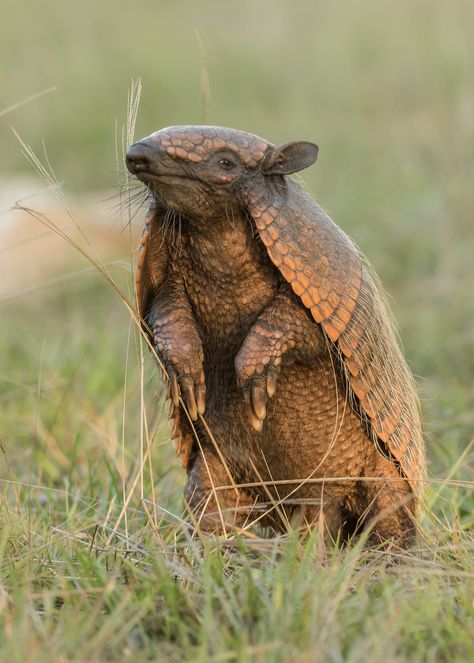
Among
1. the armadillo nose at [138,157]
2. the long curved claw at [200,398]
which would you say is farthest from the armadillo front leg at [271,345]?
the armadillo nose at [138,157]

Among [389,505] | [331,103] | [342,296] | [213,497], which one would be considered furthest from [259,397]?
[331,103]

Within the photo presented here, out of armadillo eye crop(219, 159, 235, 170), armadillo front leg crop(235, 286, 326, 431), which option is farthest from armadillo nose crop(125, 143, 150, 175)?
armadillo front leg crop(235, 286, 326, 431)

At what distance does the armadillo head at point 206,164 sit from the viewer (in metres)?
3.56

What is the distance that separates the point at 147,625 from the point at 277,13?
14383mm

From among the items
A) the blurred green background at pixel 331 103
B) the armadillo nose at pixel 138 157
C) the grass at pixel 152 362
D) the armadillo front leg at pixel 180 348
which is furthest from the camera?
the blurred green background at pixel 331 103

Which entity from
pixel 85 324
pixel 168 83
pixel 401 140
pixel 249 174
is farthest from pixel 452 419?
pixel 168 83

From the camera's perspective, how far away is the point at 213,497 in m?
4.11

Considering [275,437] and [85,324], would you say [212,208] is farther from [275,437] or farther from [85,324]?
[85,324]

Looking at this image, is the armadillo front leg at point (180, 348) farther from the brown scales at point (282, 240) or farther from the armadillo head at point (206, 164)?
the armadillo head at point (206, 164)

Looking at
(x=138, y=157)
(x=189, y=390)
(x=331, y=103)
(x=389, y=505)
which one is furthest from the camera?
(x=331, y=103)

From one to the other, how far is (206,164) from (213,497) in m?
1.25

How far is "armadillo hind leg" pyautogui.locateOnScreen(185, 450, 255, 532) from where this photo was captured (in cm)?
406

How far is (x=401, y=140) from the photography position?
11758 millimetres

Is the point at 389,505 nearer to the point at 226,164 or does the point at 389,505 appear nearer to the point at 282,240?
the point at 282,240
